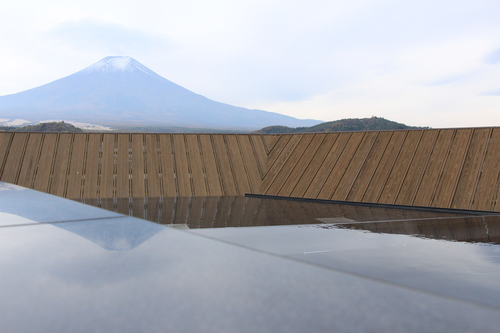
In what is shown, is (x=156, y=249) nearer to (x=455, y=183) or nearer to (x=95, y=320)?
(x=95, y=320)

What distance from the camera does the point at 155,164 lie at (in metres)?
9.03

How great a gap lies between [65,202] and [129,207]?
13.4ft

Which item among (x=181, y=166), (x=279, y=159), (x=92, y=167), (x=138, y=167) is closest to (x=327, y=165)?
(x=279, y=159)

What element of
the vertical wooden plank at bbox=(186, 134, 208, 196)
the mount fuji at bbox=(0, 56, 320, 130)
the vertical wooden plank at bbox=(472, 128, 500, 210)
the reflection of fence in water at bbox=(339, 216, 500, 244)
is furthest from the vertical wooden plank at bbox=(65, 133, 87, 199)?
the mount fuji at bbox=(0, 56, 320, 130)

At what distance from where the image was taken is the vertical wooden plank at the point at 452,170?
6941 mm

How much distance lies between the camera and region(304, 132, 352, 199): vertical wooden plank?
847 cm

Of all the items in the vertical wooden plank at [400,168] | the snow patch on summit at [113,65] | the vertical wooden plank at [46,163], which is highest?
the snow patch on summit at [113,65]

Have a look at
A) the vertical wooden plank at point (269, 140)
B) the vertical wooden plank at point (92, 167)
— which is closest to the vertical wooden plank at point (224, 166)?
the vertical wooden plank at point (269, 140)

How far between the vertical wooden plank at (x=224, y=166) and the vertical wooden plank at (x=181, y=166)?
0.82 m

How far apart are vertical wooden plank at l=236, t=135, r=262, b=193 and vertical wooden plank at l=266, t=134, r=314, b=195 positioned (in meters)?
0.37

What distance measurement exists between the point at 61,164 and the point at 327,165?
20.7ft

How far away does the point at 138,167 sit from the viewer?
890 centimetres

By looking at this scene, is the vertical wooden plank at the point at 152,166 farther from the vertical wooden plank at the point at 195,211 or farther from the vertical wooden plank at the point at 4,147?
the vertical wooden plank at the point at 4,147

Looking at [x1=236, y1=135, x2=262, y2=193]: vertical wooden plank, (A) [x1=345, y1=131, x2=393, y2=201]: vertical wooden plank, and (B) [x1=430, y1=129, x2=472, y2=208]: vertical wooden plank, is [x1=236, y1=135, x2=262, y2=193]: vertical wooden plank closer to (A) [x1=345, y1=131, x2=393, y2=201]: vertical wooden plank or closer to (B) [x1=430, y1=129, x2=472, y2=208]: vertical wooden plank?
(A) [x1=345, y1=131, x2=393, y2=201]: vertical wooden plank
